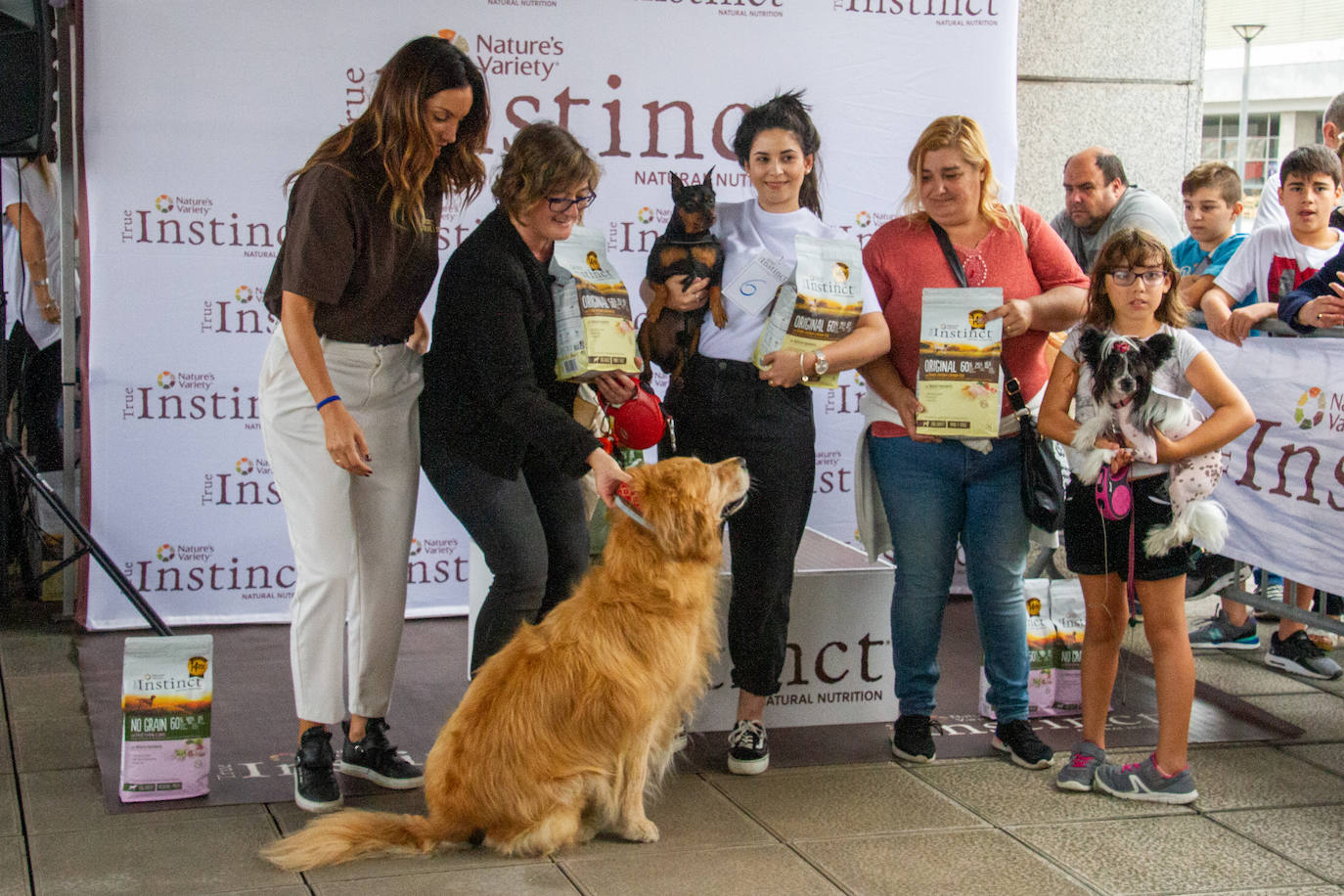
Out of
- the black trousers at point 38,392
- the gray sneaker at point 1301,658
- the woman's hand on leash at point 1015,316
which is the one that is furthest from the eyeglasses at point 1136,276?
the black trousers at point 38,392

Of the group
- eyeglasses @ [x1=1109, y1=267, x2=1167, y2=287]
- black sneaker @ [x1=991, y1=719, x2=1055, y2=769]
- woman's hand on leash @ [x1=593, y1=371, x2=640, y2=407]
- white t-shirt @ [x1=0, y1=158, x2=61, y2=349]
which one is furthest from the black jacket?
white t-shirt @ [x1=0, y1=158, x2=61, y2=349]

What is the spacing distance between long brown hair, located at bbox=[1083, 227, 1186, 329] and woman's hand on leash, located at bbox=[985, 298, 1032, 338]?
165mm

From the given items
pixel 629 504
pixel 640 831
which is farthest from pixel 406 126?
pixel 640 831

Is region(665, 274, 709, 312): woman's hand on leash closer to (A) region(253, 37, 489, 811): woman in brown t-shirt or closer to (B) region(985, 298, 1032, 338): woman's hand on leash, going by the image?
(A) region(253, 37, 489, 811): woman in brown t-shirt

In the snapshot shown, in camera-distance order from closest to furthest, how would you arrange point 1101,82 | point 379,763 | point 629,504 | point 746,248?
1. point 629,504
2. point 746,248
3. point 379,763
4. point 1101,82

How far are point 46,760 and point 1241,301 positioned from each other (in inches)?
Result: 183

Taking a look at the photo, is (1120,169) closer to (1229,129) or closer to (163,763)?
(163,763)

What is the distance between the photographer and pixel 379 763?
3596mm

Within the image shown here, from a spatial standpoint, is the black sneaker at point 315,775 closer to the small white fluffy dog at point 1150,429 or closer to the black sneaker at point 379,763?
the black sneaker at point 379,763

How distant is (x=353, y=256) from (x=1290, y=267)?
3.63 m

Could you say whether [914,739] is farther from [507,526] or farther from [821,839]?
[507,526]

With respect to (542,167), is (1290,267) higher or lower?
lower

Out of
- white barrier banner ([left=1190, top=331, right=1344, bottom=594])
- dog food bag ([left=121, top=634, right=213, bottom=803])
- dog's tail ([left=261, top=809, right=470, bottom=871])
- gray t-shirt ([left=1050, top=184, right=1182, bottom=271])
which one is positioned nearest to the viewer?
dog's tail ([left=261, top=809, right=470, bottom=871])

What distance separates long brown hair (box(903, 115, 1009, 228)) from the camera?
3531 mm
